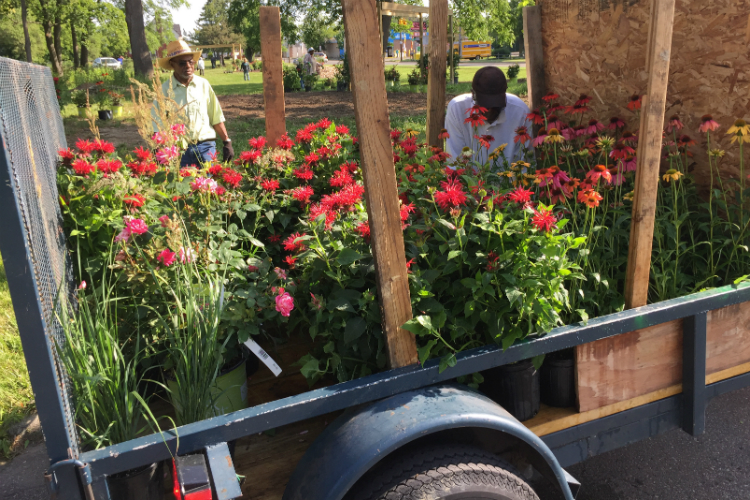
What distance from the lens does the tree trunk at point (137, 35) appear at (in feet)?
65.5

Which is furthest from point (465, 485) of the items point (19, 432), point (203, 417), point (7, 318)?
point (7, 318)

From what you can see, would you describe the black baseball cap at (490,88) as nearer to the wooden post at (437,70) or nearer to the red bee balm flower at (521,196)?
the wooden post at (437,70)

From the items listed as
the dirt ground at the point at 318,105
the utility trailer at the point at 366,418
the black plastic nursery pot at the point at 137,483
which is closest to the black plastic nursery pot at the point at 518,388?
the utility trailer at the point at 366,418

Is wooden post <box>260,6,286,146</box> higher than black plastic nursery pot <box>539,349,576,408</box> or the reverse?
higher

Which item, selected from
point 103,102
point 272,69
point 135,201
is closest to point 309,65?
point 103,102

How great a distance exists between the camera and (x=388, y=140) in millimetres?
1500

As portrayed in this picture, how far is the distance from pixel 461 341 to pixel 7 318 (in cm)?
393

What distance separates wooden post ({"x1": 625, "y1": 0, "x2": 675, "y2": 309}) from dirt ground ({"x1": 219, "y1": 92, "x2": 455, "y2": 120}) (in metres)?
11.2

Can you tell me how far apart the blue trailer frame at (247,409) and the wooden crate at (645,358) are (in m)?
0.06

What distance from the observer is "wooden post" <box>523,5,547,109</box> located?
3.54m

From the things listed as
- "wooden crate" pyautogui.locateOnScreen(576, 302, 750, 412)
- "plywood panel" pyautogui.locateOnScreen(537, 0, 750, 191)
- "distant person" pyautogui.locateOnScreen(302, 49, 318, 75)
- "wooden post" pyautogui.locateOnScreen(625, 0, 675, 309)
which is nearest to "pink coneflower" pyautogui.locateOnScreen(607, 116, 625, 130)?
"plywood panel" pyautogui.locateOnScreen(537, 0, 750, 191)

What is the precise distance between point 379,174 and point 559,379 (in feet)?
3.21

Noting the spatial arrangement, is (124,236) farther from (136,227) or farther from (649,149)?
(649,149)

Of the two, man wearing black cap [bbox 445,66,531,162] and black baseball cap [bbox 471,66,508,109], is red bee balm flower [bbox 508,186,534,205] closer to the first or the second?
man wearing black cap [bbox 445,66,531,162]
